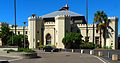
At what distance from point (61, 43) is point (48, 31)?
8.22 meters

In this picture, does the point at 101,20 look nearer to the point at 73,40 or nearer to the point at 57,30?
Result: the point at 73,40

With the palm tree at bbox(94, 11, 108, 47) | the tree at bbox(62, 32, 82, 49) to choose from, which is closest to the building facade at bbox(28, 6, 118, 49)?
the tree at bbox(62, 32, 82, 49)

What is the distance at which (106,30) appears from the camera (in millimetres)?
94125

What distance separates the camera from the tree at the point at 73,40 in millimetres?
83938

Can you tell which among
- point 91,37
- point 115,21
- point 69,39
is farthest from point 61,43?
point 115,21

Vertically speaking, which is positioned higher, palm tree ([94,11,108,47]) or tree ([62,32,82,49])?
palm tree ([94,11,108,47])

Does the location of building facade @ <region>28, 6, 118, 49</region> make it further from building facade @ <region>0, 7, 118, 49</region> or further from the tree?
the tree

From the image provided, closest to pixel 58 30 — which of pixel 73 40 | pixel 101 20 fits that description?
pixel 73 40

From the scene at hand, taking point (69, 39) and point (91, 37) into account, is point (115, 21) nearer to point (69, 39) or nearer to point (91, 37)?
point (91, 37)

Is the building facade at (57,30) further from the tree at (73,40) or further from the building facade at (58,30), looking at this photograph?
the tree at (73,40)

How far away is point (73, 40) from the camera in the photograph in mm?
84250

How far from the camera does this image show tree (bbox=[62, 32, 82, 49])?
83.9 meters

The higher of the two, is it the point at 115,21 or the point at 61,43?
the point at 115,21

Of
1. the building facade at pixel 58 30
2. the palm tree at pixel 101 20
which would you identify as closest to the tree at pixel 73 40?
the building facade at pixel 58 30
